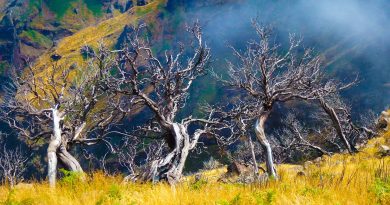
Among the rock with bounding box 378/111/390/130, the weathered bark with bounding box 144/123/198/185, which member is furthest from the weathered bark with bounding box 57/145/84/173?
the rock with bounding box 378/111/390/130

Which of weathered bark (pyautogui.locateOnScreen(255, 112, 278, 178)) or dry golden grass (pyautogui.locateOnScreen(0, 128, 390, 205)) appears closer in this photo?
dry golden grass (pyautogui.locateOnScreen(0, 128, 390, 205))

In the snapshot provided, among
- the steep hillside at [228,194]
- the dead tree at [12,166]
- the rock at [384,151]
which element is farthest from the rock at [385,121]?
the dead tree at [12,166]

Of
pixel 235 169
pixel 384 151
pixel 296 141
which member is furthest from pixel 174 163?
pixel 296 141

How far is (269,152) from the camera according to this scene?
1345 centimetres

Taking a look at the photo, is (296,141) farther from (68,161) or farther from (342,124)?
(68,161)

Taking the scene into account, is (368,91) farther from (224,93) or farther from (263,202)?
(263,202)

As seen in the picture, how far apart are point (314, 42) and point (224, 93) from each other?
41.0 meters

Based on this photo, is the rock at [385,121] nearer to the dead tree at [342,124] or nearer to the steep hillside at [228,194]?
the dead tree at [342,124]

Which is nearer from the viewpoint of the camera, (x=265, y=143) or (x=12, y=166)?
(x=265, y=143)

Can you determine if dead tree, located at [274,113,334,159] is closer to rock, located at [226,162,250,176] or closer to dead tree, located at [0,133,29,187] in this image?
rock, located at [226,162,250,176]

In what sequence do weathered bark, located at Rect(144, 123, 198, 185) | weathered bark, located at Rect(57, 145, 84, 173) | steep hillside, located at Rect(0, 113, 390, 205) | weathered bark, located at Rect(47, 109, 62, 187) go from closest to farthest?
steep hillside, located at Rect(0, 113, 390, 205)
weathered bark, located at Rect(144, 123, 198, 185)
weathered bark, located at Rect(47, 109, 62, 187)
weathered bark, located at Rect(57, 145, 84, 173)

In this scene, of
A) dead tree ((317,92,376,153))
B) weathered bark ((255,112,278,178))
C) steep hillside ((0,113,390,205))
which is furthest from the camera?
dead tree ((317,92,376,153))

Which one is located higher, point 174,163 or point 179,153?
point 179,153

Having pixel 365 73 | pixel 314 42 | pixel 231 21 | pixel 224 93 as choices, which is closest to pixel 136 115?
pixel 224 93
